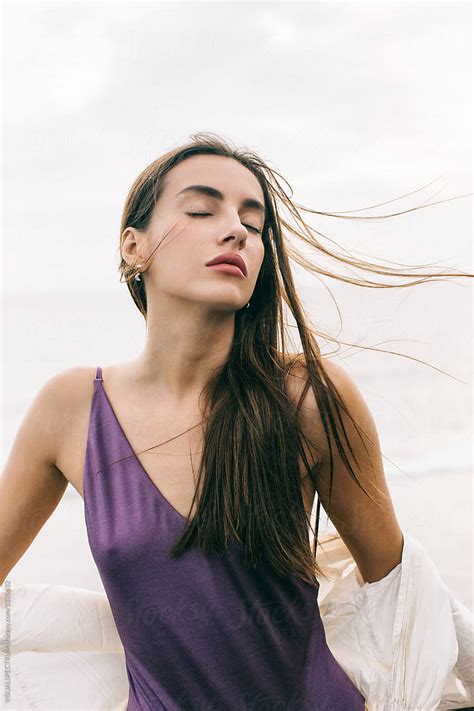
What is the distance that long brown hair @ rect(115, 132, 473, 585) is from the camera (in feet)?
3.60

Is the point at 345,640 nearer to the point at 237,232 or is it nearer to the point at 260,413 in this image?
the point at 260,413

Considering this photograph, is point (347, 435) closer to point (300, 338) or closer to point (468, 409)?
point (300, 338)

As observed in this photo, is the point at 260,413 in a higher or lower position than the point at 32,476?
higher

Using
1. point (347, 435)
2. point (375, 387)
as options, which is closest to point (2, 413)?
point (375, 387)

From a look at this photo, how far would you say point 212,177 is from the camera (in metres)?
1.15

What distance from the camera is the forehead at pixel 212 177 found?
3.76 feet

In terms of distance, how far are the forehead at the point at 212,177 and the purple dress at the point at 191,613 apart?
417 millimetres

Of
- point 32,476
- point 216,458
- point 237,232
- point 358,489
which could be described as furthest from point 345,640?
point 237,232

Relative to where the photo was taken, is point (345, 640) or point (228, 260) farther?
point (345, 640)

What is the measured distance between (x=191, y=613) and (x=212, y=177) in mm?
661

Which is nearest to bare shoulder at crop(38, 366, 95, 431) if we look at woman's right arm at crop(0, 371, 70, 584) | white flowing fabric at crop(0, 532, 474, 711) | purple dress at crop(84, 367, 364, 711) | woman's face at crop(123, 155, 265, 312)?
woman's right arm at crop(0, 371, 70, 584)

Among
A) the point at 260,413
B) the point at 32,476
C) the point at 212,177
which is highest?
the point at 212,177

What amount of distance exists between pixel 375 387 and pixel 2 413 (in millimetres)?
2342

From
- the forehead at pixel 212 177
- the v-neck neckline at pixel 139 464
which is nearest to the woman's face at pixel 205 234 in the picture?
the forehead at pixel 212 177
